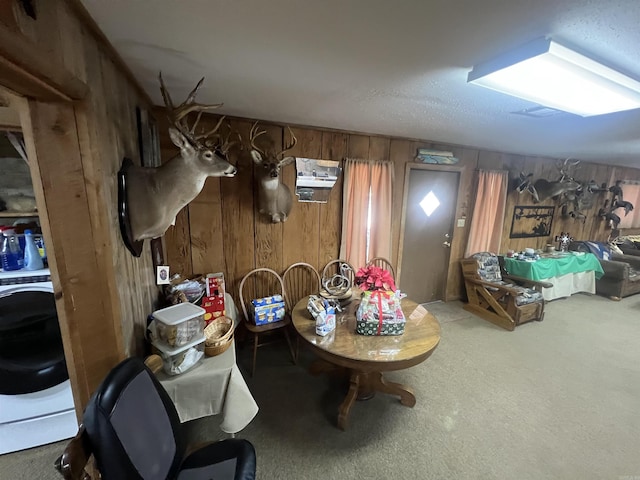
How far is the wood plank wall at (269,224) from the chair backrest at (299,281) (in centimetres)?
8

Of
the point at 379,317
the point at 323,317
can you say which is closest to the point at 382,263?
the point at 379,317

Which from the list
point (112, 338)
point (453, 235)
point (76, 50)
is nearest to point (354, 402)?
point (112, 338)

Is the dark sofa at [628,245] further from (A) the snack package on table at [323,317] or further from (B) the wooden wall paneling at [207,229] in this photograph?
(B) the wooden wall paneling at [207,229]

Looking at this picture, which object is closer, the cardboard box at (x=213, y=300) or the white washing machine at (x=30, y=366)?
the white washing machine at (x=30, y=366)

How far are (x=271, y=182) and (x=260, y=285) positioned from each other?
1074 millimetres

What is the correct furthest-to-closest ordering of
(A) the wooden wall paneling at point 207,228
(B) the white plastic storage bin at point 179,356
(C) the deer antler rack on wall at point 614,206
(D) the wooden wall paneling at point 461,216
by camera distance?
(C) the deer antler rack on wall at point 614,206
(D) the wooden wall paneling at point 461,216
(A) the wooden wall paneling at point 207,228
(B) the white plastic storage bin at point 179,356

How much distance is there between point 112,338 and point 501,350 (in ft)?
10.9

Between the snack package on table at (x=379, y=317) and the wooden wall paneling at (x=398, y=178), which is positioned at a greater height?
the wooden wall paneling at (x=398, y=178)

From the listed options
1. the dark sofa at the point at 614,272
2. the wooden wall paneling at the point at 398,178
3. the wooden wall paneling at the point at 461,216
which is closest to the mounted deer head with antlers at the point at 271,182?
the wooden wall paneling at the point at 398,178

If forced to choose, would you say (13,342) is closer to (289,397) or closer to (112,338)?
(112,338)

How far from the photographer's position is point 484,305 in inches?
138

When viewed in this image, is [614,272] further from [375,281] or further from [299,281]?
[299,281]

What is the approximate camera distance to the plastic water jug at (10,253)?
1.51 metres

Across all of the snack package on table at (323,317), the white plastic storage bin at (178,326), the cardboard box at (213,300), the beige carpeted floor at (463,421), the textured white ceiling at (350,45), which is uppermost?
the textured white ceiling at (350,45)
